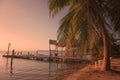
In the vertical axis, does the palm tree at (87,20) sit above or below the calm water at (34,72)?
above

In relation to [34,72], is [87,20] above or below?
above

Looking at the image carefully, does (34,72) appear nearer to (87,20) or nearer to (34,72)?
(34,72)

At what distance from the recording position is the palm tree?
12250mm

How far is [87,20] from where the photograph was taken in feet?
40.9

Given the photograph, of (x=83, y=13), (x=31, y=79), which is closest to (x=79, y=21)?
(x=83, y=13)

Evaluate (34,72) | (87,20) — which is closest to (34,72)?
(34,72)

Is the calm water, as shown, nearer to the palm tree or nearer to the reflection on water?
the reflection on water

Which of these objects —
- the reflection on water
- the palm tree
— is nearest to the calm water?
the reflection on water

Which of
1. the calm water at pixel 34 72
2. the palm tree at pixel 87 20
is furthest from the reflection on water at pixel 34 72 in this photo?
the palm tree at pixel 87 20

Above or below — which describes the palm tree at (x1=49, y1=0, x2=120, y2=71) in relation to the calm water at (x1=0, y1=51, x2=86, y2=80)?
above

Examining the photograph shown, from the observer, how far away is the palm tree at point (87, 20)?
12250 mm

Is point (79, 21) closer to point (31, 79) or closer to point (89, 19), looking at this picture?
point (89, 19)

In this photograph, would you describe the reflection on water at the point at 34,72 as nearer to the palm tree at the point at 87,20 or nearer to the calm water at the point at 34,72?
the calm water at the point at 34,72

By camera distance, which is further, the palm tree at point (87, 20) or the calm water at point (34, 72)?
the calm water at point (34, 72)
